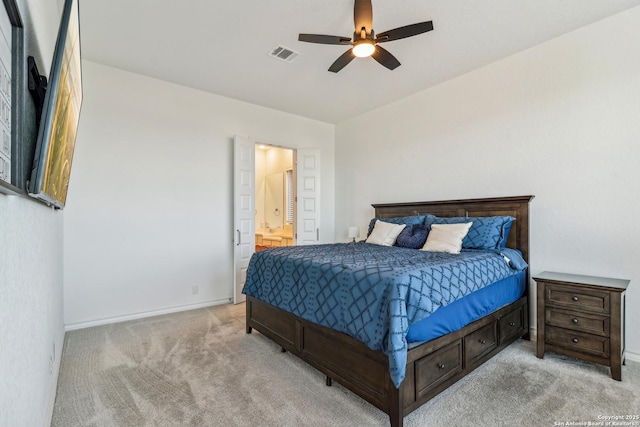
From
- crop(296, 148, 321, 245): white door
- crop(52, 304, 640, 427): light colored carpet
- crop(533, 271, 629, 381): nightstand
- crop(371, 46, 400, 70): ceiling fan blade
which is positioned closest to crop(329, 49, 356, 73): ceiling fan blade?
crop(371, 46, 400, 70): ceiling fan blade

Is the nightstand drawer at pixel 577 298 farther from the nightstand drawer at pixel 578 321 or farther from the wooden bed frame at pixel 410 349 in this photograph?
the wooden bed frame at pixel 410 349

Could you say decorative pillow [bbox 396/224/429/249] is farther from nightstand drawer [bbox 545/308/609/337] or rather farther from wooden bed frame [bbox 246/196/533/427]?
nightstand drawer [bbox 545/308/609/337]

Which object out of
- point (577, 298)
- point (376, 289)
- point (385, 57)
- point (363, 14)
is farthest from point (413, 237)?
point (363, 14)

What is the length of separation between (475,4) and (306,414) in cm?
347

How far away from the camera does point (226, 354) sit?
110 inches

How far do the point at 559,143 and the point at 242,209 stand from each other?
396 cm

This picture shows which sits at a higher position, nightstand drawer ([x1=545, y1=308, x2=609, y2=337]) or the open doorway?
the open doorway

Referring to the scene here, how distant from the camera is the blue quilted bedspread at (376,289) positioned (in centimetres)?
180

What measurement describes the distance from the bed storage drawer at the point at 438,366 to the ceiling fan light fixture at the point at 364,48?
232 centimetres

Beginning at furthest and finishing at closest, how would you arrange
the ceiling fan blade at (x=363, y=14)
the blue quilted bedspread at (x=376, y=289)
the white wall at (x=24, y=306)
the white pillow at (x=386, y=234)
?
the white pillow at (x=386, y=234) → the ceiling fan blade at (x=363, y=14) → the blue quilted bedspread at (x=376, y=289) → the white wall at (x=24, y=306)

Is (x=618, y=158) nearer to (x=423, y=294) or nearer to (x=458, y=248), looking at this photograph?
(x=458, y=248)

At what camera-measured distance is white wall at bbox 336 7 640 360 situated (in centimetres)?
272

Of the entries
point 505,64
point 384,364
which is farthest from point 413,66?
point 384,364

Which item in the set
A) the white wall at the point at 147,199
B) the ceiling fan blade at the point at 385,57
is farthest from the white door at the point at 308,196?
the ceiling fan blade at the point at 385,57
